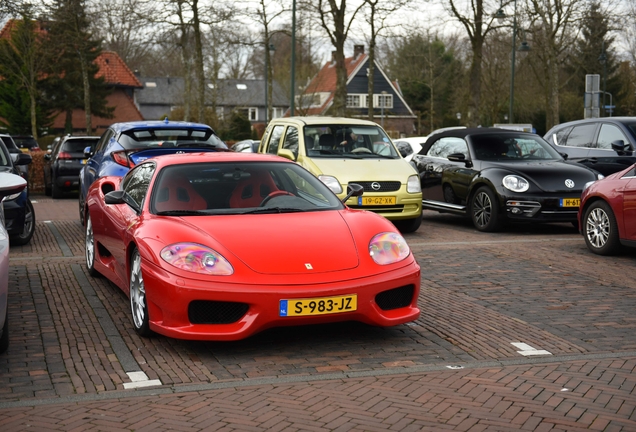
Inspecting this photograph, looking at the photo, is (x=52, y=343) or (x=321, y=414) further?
(x=52, y=343)

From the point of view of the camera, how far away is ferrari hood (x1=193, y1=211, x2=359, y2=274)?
573cm

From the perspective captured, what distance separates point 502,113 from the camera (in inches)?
2598

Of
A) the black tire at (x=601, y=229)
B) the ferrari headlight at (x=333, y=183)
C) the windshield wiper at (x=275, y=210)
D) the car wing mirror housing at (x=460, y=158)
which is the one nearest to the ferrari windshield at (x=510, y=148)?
the car wing mirror housing at (x=460, y=158)

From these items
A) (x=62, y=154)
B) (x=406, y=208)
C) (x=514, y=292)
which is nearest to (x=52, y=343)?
(x=514, y=292)

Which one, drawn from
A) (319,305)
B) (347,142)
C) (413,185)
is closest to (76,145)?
(347,142)

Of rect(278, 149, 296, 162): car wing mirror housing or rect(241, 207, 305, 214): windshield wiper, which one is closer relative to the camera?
rect(241, 207, 305, 214): windshield wiper

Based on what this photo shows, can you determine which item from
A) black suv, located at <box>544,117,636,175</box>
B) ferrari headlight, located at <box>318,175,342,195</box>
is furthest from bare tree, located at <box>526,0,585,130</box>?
ferrari headlight, located at <box>318,175,342,195</box>

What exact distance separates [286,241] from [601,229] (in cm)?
594

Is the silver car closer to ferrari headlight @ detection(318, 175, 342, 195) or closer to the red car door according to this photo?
ferrari headlight @ detection(318, 175, 342, 195)

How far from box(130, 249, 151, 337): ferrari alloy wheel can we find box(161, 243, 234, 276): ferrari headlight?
0.46 meters

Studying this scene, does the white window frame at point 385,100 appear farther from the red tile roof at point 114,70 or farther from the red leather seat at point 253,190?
the red leather seat at point 253,190

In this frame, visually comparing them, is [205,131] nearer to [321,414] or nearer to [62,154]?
[321,414]

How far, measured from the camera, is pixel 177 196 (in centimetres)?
676

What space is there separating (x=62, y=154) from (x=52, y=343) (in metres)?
16.3
